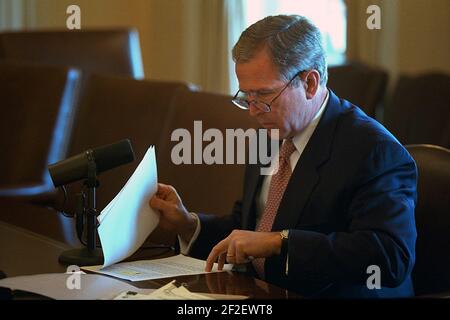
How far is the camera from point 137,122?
9.91ft

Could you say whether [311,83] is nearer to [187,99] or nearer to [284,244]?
[284,244]

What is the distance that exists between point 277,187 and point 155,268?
35 cm

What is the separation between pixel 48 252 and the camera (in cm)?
207

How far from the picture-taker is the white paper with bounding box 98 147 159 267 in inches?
68.6

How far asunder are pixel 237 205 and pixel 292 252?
0.52 meters

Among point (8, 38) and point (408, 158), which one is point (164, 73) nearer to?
point (8, 38)

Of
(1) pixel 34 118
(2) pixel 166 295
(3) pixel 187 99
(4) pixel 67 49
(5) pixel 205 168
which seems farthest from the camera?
(4) pixel 67 49

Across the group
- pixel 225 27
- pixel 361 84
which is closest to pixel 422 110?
pixel 361 84

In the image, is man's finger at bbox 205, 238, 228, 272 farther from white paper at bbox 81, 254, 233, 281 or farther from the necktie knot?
the necktie knot

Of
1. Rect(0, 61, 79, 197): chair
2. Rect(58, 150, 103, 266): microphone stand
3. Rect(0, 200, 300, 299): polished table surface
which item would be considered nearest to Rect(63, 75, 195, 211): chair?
Rect(0, 61, 79, 197): chair

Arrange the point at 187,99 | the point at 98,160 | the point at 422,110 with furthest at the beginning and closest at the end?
1. the point at 422,110
2. the point at 187,99
3. the point at 98,160

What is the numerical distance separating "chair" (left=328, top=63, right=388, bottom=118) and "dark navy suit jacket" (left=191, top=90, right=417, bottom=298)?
1781 millimetres

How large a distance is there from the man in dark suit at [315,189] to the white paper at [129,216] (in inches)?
2.6

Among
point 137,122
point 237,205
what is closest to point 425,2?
point 137,122
